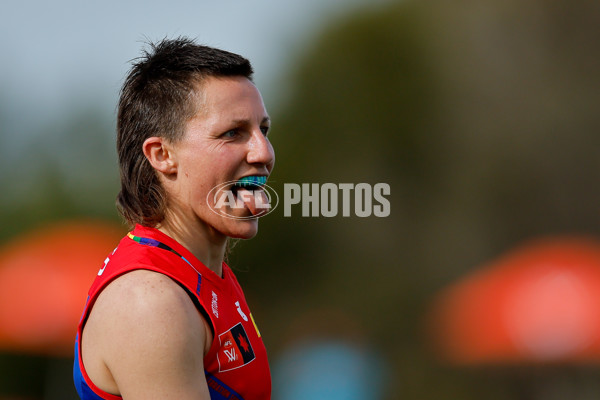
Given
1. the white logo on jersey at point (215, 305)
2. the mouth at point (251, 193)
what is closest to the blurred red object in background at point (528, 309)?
the mouth at point (251, 193)

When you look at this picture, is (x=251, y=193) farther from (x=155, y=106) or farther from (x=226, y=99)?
(x=155, y=106)

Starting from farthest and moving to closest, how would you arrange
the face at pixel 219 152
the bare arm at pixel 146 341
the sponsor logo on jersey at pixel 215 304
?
the face at pixel 219 152, the sponsor logo on jersey at pixel 215 304, the bare arm at pixel 146 341

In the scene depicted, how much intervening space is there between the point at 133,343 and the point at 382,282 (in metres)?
8.10

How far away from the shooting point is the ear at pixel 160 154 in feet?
6.54

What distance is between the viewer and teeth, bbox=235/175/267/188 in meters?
2.02

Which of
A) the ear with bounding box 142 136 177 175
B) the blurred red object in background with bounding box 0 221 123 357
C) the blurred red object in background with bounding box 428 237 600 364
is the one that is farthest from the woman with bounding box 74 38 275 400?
the blurred red object in background with bounding box 428 237 600 364

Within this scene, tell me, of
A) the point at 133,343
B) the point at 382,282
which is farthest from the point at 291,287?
the point at 133,343

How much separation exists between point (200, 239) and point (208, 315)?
0.39 meters

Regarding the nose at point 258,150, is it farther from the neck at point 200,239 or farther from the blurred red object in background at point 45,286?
the blurred red object in background at point 45,286

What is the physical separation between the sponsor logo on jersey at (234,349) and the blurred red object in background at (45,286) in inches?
258

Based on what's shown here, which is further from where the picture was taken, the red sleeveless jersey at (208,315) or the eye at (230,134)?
the eye at (230,134)

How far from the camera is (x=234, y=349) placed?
187 cm

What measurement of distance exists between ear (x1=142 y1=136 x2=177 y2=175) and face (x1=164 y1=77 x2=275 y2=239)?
16 mm

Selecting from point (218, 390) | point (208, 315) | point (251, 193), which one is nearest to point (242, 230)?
point (251, 193)
